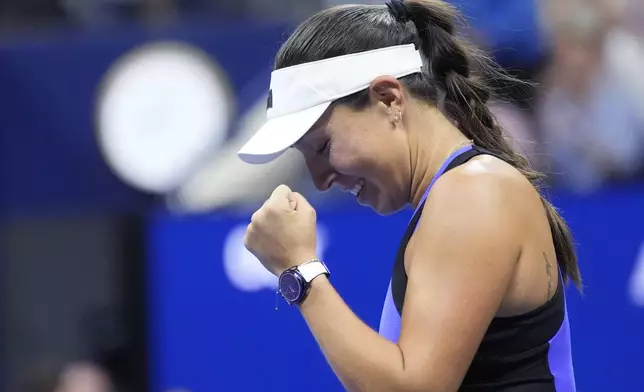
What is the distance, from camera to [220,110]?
492 cm

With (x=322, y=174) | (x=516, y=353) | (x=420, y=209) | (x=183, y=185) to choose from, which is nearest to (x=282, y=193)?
(x=322, y=174)

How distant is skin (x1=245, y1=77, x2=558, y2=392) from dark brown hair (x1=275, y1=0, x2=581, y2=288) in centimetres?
7

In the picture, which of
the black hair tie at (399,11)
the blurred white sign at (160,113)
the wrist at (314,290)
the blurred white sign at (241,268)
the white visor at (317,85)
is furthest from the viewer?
the blurred white sign at (160,113)

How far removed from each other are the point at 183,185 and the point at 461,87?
2916mm

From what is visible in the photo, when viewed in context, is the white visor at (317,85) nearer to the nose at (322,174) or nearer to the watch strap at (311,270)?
the nose at (322,174)

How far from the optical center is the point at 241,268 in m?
4.41

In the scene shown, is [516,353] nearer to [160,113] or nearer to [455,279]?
[455,279]

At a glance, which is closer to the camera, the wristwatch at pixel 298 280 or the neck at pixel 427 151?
the wristwatch at pixel 298 280

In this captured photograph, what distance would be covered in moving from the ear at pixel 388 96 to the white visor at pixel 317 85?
0.02m

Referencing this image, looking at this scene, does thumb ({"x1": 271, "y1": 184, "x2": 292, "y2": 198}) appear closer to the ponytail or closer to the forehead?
the forehead

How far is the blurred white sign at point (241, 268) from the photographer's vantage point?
4.39m

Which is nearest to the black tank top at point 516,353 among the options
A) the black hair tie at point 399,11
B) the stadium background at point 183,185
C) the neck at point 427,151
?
the neck at point 427,151

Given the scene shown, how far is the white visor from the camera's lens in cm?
197

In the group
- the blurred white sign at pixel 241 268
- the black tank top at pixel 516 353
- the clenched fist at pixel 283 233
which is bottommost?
the blurred white sign at pixel 241 268
